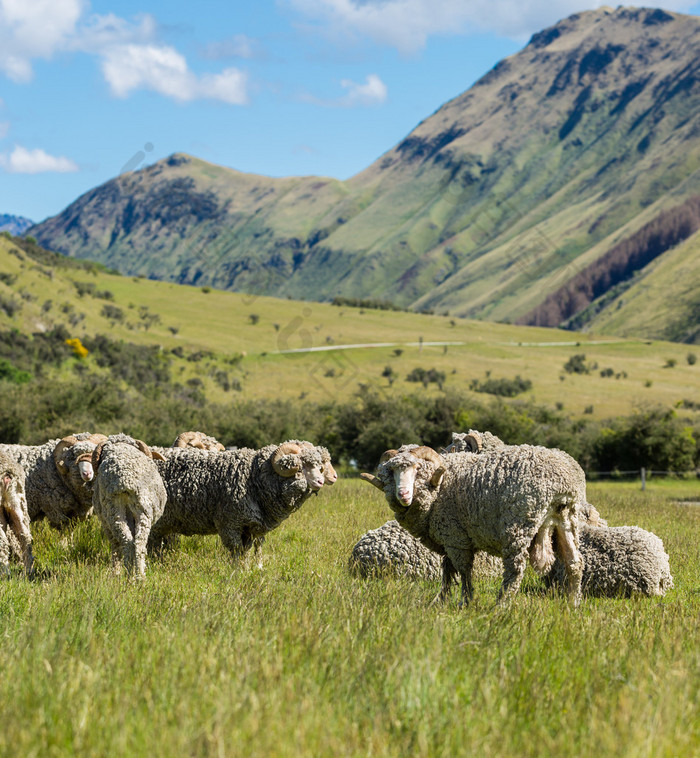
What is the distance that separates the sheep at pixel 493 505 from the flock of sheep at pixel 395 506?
0.01m

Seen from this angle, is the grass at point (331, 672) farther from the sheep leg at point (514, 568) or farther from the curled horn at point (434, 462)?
the curled horn at point (434, 462)

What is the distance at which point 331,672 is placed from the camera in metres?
5.15

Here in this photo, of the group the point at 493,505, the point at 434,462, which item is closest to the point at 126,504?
the point at 434,462

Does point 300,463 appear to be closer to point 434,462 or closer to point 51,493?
point 434,462

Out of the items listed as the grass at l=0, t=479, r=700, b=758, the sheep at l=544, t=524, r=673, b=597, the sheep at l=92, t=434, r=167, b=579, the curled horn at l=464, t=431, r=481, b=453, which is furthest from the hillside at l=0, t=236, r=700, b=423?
the grass at l=0, t=479, r=700, b=758

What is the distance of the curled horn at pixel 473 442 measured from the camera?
11.6 metres

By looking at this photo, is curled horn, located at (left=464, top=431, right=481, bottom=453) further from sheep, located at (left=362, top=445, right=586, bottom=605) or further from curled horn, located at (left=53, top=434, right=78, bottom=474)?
curled horn, located at (left=53, top=434, right=78, bottom=474)

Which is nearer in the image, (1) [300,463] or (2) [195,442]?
(1) [300,463]

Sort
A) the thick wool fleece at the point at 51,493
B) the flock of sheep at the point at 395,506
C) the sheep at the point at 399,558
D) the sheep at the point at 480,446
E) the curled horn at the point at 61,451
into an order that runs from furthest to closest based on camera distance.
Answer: the thick wool fleece at the point at 51,493 < the curled horn at the point at 61,451 < the sheep at the point at 480,446 < the sheep at the point at 399,558 < the flock of sheep at the point at 395,506

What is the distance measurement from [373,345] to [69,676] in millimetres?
90405

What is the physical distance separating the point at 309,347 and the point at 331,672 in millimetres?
89330

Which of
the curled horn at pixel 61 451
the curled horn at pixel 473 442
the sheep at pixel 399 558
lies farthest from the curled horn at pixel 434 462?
the curled horn at pixel 61 451

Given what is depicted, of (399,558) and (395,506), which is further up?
(395,506)

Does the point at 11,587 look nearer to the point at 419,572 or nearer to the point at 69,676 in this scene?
the point at 69,676
